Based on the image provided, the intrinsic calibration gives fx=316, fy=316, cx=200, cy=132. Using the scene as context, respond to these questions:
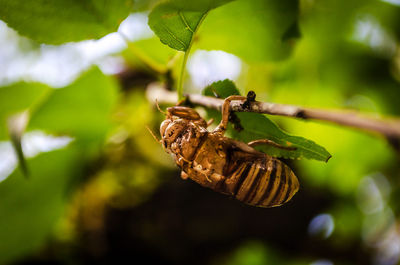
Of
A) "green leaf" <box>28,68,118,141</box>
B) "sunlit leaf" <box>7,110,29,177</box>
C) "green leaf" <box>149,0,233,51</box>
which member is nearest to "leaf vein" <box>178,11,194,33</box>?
"green leaf" <box>149,0,233,51</box>

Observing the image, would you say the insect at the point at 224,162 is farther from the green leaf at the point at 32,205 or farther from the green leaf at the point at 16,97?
the green leaf at the point at 16,97

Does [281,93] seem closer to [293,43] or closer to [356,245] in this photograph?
[293,43]

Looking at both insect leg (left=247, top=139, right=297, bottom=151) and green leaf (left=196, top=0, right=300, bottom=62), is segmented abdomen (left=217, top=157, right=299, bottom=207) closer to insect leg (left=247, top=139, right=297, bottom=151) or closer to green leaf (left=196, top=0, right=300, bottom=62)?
insect leg (left=247, top=139, right=297, bottom=151)

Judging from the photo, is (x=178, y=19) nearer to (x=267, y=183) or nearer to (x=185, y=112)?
(x=185, y=112)

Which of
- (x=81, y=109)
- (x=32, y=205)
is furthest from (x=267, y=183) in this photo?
(x=32, y=205)

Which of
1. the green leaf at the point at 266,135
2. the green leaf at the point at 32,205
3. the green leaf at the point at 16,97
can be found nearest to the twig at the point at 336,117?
the green leaf at the point at 266,135

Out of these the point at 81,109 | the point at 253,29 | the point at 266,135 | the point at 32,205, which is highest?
the point at 253,29
